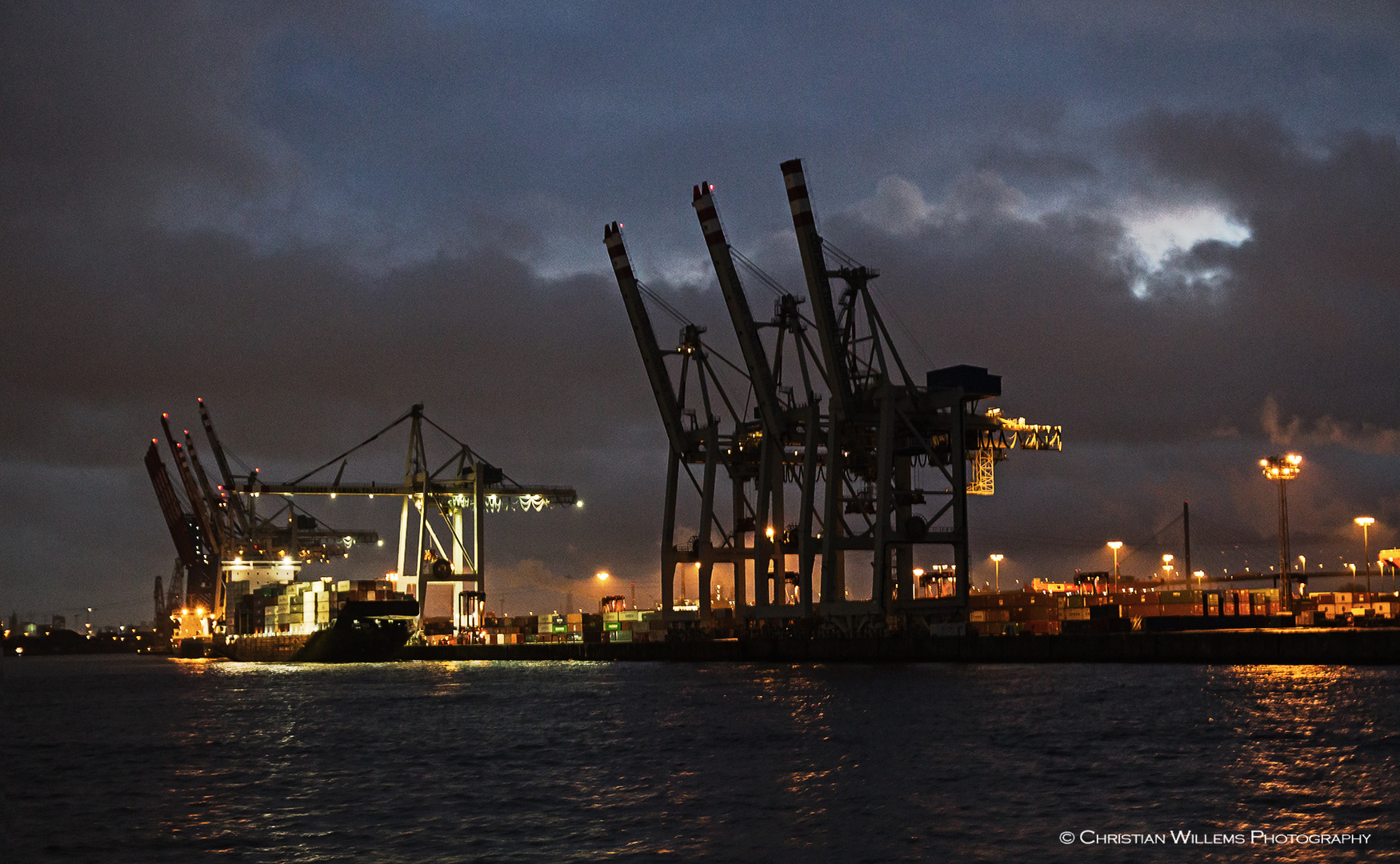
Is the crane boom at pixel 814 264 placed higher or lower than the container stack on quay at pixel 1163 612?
higher

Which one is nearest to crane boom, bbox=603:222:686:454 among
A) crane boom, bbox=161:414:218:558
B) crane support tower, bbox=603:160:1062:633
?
crane support tower, bbox=603:160:1062:633

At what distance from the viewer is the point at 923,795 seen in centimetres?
2695

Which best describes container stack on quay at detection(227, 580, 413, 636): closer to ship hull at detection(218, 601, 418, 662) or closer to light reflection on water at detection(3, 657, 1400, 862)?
ship hull at detection(218, 601, 418, 662)

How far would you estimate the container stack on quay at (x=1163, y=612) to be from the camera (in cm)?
8200

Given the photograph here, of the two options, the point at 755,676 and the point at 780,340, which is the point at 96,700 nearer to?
the point at 755,676

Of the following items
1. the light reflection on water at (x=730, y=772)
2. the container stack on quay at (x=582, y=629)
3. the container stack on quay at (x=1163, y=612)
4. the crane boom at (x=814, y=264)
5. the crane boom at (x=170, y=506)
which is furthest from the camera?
the crane boom at (x=170, y=506)

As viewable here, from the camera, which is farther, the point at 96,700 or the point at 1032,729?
the point at 96,700

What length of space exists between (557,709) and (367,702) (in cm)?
1125

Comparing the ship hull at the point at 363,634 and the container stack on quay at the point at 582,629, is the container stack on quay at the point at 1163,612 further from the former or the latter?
the ship hull at the point at 363,634

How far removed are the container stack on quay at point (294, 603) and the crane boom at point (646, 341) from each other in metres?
32.1

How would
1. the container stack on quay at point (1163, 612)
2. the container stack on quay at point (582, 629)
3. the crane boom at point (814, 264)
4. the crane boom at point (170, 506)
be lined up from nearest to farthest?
the crane boom at point (814, 264) → the container stack on quay at point (1163, 612) → the container stack on quay at point (582, 629) → the crane boom at point (170, 506)

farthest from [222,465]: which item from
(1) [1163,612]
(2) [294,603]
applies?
(1) [1163,612]

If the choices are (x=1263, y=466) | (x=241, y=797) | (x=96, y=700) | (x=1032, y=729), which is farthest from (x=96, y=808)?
(x=1263, y=466)

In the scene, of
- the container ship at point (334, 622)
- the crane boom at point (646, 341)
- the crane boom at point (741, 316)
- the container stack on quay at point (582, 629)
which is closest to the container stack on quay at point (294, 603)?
the container ship at point (334, 622)
